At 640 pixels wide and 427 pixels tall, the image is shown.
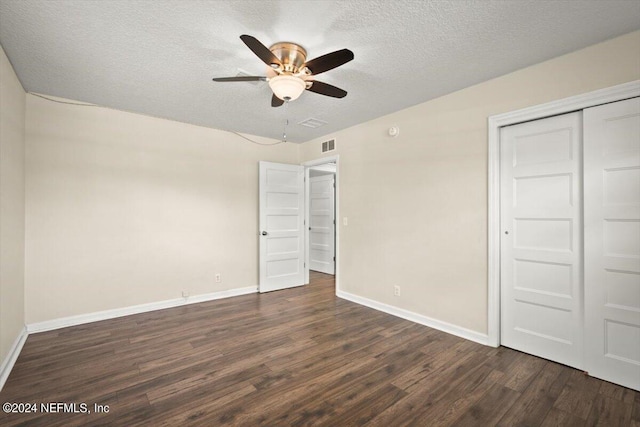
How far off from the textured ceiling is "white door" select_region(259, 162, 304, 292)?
1.93 m

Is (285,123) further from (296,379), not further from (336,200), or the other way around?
(296,379)

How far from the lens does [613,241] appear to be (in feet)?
7.25

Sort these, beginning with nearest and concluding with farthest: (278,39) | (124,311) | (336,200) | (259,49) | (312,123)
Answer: (259,49), (278,39), (124,311), (312,123), (336,200)

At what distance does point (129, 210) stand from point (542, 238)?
4660 millimetres

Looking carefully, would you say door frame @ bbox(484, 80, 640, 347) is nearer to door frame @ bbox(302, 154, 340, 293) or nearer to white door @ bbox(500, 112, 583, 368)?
white door @ bbox(500, 112, 583, 368)

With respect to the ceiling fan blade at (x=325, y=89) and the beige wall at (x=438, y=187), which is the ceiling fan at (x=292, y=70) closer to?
the ceiling fan blade at (x=325, y=89)

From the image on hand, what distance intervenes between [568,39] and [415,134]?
156cm

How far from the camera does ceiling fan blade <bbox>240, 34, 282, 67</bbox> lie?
1.72 m

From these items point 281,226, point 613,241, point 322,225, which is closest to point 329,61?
point 613,241

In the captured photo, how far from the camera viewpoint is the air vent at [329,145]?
184 inches

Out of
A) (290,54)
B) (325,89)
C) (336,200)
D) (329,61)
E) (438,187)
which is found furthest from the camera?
(336,200)

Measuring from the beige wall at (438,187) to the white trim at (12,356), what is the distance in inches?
143

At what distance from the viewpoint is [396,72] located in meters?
2.68

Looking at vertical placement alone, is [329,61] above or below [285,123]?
below
